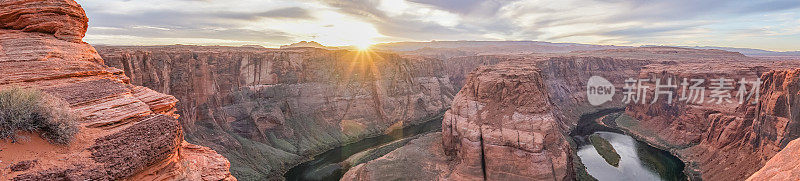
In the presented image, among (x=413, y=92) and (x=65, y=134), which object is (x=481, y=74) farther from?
(x=413, y=92)

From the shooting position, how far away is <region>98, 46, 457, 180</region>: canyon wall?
4294 centimetres

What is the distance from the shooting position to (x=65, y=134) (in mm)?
8234

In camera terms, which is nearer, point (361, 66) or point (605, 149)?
point (605, 149)

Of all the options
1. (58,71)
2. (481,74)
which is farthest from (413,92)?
(58,71)

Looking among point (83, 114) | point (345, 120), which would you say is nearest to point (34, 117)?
point (83, 114)

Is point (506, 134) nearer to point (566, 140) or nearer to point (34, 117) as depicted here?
point (566, 140)

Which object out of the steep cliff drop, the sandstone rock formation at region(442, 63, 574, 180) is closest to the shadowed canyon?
the steep cliff drop

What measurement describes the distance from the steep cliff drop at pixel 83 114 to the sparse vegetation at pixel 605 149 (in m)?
53.2

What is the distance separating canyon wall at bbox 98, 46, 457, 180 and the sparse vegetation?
36.0 meters

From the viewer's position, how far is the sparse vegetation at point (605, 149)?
47.9m

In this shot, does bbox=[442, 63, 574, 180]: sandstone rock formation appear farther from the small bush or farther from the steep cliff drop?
Answer: the small bush

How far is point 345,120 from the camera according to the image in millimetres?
65188

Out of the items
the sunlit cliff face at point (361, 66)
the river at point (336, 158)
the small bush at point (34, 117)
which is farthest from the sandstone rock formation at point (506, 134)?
the sunlit cliff face at point (361, 66)

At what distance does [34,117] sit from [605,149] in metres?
63.3
